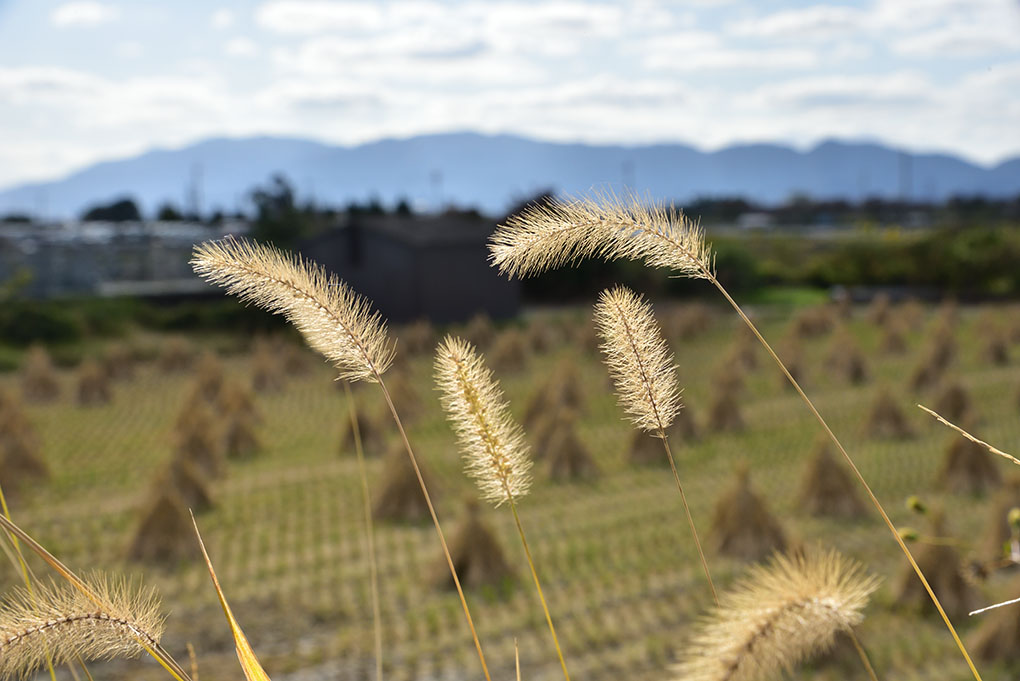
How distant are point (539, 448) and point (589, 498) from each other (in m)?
1.68

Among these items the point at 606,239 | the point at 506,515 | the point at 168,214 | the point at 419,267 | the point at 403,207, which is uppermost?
the point at 606,239

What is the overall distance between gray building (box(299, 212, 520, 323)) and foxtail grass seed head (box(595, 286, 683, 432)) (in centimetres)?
2119

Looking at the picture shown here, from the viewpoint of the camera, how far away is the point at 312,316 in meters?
1.33

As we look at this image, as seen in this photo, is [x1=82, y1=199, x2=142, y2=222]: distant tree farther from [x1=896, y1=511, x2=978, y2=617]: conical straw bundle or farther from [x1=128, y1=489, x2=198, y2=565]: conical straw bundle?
[x1=896, y1=511, x2=978, y2=617]: conical straw bundle

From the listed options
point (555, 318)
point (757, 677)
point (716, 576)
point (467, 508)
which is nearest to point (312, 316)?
point (757, 677)

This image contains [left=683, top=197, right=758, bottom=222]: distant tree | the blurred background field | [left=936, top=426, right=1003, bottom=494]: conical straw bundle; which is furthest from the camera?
[left=683, top=197, right=758, bottom=222]: distant tree

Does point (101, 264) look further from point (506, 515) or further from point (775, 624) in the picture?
point (775, 624)

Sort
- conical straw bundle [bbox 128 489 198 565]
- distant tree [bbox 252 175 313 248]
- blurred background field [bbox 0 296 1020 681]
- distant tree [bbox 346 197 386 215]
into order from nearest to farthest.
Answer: blurred background field [bbox 0 296 1020 681] < conical straw bundle [bbox 128 489 198 565] < distant tree [bbox 252 175 313 248] < distant tree [bbox 346 197 386 215]

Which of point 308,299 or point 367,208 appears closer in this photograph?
point 308,299

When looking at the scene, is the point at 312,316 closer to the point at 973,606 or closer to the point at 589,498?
the point at 973,606

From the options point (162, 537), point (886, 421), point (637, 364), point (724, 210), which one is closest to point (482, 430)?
point (637, 364)

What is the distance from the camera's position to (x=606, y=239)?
1257mm

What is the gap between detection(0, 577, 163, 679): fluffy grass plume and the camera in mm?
1121

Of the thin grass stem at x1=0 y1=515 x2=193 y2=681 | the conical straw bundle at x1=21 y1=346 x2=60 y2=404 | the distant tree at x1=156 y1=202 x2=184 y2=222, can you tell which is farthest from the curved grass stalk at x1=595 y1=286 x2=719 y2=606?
the distant tree at x1=156 y1=202 x2=184 y2=222
